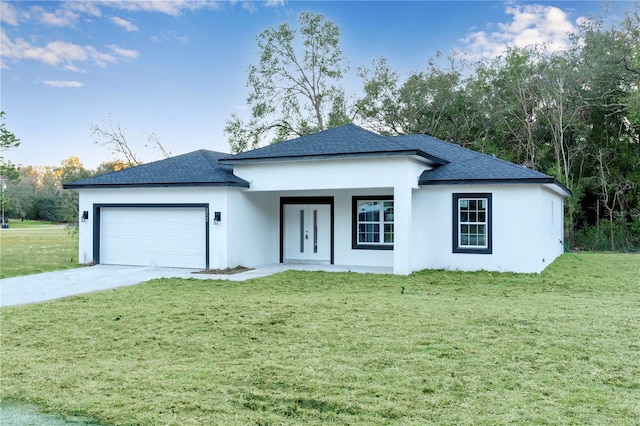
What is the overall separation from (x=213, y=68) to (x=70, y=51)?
6.30 metres

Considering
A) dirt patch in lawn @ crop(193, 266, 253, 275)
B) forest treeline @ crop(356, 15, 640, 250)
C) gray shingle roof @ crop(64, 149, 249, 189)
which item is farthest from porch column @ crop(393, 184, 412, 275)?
forest treeline @ crop(356, 15, 640, 250)

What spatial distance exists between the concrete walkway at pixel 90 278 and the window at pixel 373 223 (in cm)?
106

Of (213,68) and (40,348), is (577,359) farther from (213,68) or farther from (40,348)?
(213,68)

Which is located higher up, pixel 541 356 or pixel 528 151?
pixel 528 151

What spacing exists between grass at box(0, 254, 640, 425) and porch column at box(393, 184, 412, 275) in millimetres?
3059

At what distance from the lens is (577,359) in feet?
18.0

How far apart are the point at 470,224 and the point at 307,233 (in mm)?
5266

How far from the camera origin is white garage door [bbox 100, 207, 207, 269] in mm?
14969

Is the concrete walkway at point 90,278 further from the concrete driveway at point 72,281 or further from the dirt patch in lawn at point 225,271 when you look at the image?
the dirt patch in lawn at point 225,271

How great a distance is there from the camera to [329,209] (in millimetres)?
16188

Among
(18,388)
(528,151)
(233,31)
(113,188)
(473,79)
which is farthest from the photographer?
(473,79)

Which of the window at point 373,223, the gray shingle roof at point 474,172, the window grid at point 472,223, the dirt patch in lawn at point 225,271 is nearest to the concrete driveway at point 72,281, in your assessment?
the dirt patch in lawn at point 225,271

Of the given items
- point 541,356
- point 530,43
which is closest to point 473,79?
point 530,43

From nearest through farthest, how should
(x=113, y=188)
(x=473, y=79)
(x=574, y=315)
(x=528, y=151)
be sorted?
(x=574, y=315) → (x=113, y=188) → (x=528, y=151) → (x=473, y=79)
